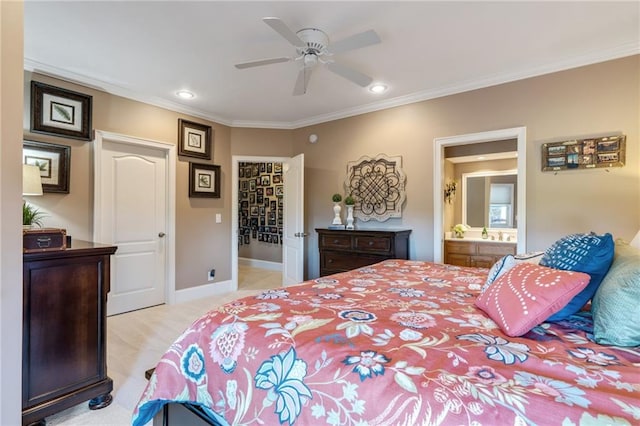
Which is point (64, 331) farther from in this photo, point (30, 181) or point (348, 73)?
point (348, 73)

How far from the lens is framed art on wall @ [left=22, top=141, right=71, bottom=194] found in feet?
9.80

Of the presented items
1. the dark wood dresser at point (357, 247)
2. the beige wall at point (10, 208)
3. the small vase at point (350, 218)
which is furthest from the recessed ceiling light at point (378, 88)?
the beige wall at point (10, 208)

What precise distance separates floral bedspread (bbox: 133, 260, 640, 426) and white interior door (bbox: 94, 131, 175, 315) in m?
2.90

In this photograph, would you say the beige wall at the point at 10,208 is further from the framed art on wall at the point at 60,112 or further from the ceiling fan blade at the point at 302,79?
the framed art on wall at the point at 60,112

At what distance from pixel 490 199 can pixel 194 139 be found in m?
4.31

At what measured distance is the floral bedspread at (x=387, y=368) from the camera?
722 millimetres

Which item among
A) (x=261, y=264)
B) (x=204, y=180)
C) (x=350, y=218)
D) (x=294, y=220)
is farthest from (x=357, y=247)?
(x=261, y=264)

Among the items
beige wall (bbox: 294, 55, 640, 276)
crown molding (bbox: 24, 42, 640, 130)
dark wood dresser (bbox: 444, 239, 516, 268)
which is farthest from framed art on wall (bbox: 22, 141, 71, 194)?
dark wood dresser (bbox: 444, 239, 516, 268)

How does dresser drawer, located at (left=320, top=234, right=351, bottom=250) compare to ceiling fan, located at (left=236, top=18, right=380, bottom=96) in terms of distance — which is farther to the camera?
dresser drawer, located at (left=320, top=234, right=351, bottom=250)

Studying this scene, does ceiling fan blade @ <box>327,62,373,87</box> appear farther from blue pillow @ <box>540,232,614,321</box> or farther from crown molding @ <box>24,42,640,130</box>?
blue pillow @ <box>540,232,614,321</box>

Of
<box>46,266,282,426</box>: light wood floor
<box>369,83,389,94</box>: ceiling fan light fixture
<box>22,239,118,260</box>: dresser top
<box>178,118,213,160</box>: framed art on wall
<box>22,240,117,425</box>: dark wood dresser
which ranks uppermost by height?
<box>369,83,389,94</box>: ceiling fan light fixture

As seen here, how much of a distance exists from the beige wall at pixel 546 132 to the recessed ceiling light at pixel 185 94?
217cm

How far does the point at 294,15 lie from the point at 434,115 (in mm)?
2070

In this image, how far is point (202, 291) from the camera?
450 cm
